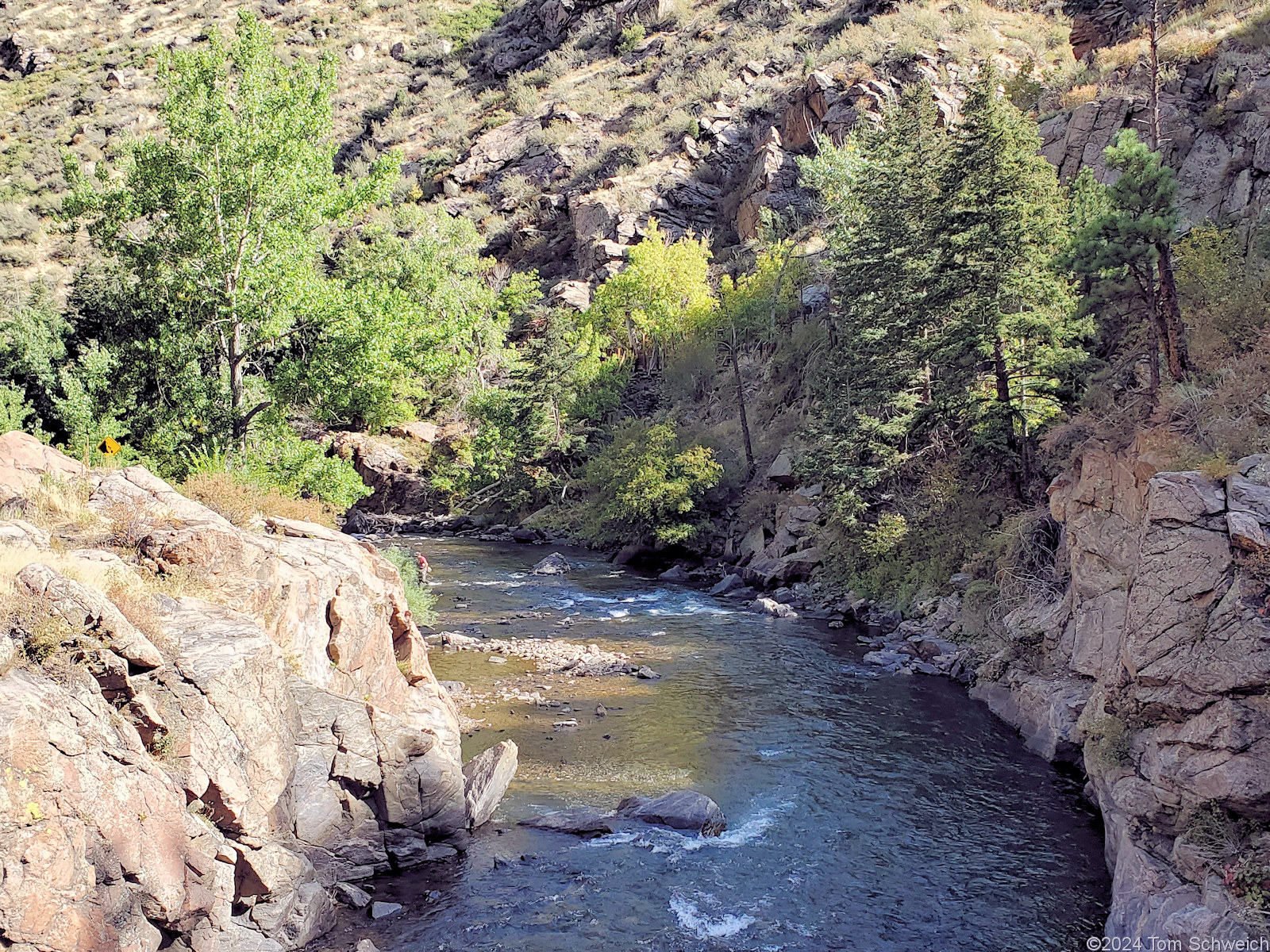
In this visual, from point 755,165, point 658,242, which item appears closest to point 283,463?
point 658,242

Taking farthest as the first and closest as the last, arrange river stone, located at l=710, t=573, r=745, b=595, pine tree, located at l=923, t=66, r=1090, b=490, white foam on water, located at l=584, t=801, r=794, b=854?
river stone, located at l=710, t=573, r=745, b=595 < pine tree, located at l=923, t=66, r=1090, b=490 < white foam on water, located at l=584, t=801, r=794, b=854

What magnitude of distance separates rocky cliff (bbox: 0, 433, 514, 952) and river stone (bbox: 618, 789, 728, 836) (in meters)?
2.27

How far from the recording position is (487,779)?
13789mm

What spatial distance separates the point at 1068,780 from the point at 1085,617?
3.06 meters

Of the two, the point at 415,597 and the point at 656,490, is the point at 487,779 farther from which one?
the point at 656,490

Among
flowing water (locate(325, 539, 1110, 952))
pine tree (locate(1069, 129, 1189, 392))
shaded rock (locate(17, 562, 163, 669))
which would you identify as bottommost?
flowing water (locate(325, 539, 1110, 952))

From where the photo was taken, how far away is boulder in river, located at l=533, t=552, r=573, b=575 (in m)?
34.9

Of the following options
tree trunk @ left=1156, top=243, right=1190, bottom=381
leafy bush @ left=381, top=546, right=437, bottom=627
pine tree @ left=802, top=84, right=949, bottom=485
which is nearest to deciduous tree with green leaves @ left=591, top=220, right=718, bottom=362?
pine tree @ left=802, top=84, right=949, bottom=485

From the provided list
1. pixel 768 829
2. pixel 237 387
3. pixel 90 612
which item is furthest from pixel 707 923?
pixel 237 387

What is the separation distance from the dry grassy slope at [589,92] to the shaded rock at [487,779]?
101ft

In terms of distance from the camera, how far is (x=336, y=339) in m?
16.7

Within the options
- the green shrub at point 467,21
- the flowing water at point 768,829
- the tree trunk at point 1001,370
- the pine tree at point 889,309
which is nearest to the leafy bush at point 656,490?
the pine tree at point 889,309

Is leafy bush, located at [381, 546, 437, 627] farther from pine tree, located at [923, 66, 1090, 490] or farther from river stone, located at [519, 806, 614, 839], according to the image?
pine tree, located at [923, 66, 1090, 490]

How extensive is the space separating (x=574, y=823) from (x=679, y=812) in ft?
5.49
